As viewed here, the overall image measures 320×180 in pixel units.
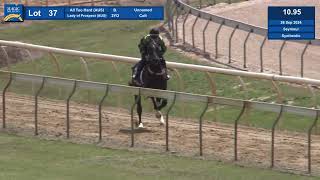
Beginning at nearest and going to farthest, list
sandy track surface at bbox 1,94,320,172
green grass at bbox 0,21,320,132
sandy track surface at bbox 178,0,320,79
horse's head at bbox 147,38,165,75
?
sandy track surface at bbox 1,94,320,172 → green grass at bbox 0,21,320,132 → horse's head at bbox 147,38,165,75 → sandy track surface at bbox 178,0,320,79

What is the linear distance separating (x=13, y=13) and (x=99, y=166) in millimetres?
21735

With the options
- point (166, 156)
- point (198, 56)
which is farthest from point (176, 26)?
point (166, 156)

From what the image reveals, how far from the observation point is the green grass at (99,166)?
1308 cm

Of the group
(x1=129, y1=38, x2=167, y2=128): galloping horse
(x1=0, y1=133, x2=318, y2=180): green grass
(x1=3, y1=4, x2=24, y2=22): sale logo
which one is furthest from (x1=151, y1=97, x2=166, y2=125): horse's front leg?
(x1=3, y1=4, x2=24, y2=22): sale logo

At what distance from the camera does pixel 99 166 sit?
45.4 ft

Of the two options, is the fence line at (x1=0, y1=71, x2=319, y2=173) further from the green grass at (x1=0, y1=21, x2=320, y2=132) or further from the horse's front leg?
the horse's front leg

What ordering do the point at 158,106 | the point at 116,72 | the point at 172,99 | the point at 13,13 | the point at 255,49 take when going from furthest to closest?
the point at 13,13, the point at 255,49, the point at 116,72, the point at 158,106, the point at 172,99
